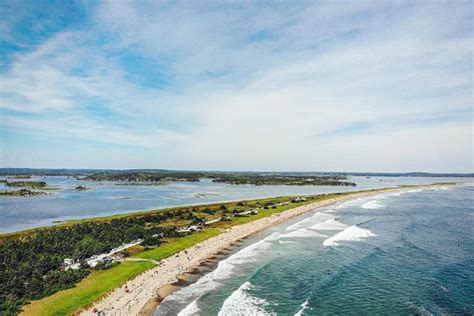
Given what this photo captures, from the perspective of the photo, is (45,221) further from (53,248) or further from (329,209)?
(329,209)

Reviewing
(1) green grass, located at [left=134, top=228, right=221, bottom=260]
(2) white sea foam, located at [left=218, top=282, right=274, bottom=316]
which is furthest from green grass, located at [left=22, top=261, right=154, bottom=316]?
(2) white sea foam, located at [left=218, top=282, right=274, bottom=316]

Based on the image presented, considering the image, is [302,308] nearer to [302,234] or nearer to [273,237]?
[273,237]

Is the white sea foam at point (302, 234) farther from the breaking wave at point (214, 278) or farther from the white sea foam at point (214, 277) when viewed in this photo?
the white sea foam at point (214, 277)

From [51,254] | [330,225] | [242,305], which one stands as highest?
[51,254]

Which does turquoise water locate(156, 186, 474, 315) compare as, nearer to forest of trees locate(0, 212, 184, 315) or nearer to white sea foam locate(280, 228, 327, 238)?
white sea foam locate(280, 228, 327, 238)

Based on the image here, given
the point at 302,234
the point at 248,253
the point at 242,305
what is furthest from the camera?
the point at 302,234

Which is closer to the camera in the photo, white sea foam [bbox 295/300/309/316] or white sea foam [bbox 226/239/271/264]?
white sea foam [bbox 295/300/309/316]

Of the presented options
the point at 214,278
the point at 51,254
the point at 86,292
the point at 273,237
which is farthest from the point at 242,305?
the point at 273,237

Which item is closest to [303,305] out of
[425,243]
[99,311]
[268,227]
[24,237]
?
[99,311]
